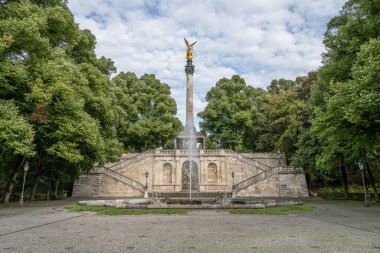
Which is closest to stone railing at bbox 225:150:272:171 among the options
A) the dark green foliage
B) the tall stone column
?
the tall stone column

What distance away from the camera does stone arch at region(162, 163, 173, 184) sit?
1492 inches

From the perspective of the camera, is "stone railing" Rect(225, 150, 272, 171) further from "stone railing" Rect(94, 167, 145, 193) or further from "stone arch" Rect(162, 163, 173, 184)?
"stone railing" Rect(94, 167, 145, 193)

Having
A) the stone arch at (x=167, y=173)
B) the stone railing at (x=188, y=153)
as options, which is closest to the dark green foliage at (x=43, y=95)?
the stone railing at (x=188, y=153)

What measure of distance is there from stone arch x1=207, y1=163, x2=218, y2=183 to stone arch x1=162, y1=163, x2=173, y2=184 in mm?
4788

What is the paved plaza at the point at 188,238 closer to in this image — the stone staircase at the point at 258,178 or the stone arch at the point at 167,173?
the stone staircase at the point at 258,178

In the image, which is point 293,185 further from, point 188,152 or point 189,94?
point 189,94

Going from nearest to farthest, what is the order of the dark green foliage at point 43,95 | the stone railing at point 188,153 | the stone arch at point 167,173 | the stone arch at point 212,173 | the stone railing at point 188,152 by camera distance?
the dark green foliage at point 43,95
the stone railing at point 188,153
the stone arch at point 167,173
the stone arch at point 212,173
the stone railing at point 188,152

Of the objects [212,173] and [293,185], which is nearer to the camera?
[293,185]

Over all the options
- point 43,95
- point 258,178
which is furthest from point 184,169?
point 43,95

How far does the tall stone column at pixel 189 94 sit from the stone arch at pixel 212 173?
19.1 ft

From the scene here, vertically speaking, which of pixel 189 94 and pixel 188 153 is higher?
pixel 189 94

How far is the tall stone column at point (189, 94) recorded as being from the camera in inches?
1550

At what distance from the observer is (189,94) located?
39906mm

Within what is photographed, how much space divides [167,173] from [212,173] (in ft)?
18.9
